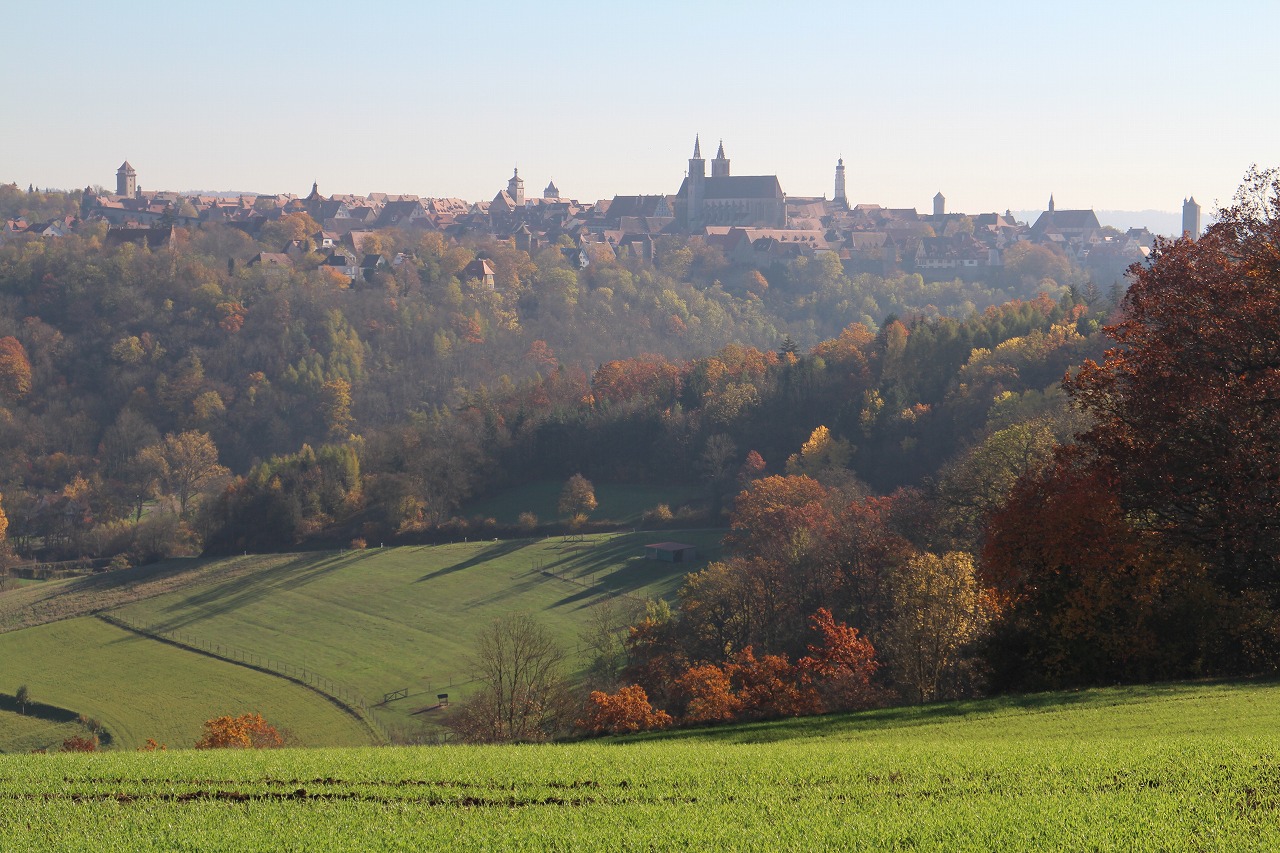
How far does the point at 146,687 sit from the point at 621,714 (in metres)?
20.9

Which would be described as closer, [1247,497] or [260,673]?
[1247,497]

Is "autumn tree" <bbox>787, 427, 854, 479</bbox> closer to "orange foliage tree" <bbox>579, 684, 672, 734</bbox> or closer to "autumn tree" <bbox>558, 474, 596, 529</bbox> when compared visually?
"autumn tree" <bbox>558, 474, 596, 529</bbox>

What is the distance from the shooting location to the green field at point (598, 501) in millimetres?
59531

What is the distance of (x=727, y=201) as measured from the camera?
16388cm

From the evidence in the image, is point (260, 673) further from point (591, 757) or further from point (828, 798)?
point (828, 798)

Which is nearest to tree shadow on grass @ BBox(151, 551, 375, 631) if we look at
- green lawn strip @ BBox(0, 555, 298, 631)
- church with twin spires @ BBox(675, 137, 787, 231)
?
green lawn strip @ BBox(0, 555, 298, 631)

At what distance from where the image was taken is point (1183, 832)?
859cm

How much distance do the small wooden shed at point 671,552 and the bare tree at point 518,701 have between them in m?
14.9

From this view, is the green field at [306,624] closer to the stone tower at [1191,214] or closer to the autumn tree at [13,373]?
the autumn tree at [13,373]

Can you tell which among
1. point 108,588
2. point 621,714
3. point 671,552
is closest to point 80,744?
point 621,714

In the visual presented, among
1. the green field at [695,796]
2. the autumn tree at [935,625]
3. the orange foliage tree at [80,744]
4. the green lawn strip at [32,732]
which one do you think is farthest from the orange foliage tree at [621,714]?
the green lawn strip at [32,732]

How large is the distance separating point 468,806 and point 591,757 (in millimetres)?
2221

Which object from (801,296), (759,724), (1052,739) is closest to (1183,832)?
(1052,739)

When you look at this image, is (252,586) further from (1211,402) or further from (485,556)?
(1211,402)
